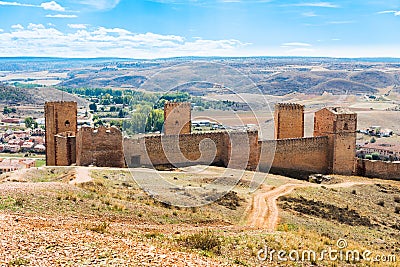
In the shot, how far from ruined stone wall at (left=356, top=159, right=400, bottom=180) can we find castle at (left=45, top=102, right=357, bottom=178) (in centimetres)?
78

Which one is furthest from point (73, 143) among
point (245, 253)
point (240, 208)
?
point (245, 253)

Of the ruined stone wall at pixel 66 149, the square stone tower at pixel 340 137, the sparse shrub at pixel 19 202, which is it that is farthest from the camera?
the square stone tower at pixel 340 137

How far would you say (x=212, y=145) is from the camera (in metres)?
26.3

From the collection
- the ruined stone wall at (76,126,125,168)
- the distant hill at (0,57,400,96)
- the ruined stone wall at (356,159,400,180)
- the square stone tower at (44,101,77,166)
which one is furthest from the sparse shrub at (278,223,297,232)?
the ruined stone wall at (356,159,400,180)

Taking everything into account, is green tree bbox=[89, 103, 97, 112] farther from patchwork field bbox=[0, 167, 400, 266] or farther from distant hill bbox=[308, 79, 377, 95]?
patchwork field bbox=[0, 167, 400, 266]

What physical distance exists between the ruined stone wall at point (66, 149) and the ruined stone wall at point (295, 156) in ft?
33.3

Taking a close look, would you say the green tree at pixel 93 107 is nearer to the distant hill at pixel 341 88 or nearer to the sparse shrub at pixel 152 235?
the distant hill at pixel 341 88

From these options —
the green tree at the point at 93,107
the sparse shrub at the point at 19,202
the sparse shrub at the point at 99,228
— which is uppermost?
the sparse shrub at the point at 19,202

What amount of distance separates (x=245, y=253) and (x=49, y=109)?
17.0 m

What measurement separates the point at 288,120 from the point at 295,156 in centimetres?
262

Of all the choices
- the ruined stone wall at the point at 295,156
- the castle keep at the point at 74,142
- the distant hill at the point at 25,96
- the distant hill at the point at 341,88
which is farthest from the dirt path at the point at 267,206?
the distant hill at the point at 25,96

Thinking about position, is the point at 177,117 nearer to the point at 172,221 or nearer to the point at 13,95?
the point at 172,221

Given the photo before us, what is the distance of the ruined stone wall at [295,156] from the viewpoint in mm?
27406

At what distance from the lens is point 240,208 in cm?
1805
